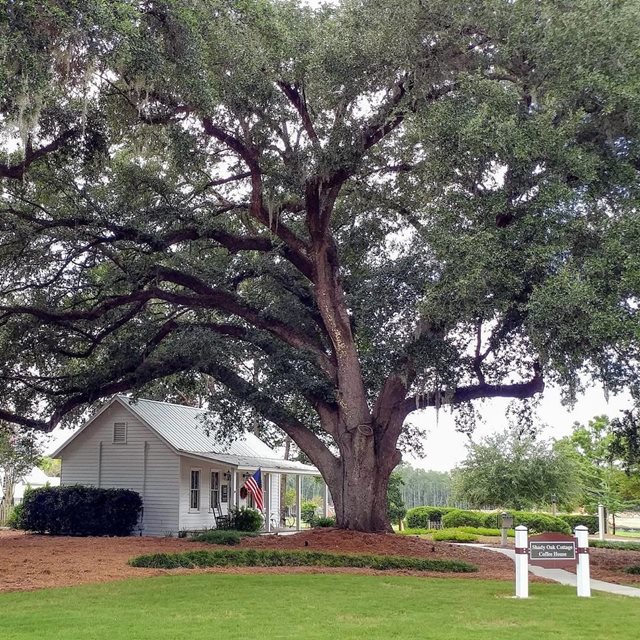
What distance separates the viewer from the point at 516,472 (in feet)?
90.9

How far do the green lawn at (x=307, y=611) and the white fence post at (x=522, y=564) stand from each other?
7.3 inches

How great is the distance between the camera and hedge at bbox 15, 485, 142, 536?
23.5 m

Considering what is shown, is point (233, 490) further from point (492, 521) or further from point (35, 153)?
point (35, 153)

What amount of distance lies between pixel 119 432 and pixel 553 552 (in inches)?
691

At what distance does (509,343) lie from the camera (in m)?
17.5

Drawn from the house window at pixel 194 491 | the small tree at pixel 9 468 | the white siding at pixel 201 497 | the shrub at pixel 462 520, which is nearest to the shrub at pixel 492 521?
the shrub at pixel 462 520

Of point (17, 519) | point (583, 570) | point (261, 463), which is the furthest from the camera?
point (261, 463)

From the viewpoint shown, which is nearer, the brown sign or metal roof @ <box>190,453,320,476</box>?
the brown sign

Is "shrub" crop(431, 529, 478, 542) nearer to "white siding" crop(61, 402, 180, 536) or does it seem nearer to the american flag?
the american flag

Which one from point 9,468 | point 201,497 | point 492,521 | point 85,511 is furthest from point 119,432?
A: point 492,521

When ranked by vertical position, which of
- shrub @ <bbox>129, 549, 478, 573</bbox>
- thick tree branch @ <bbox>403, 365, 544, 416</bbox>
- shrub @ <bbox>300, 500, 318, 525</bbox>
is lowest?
shrub @ <bbox>300, 500, 318, 525</bbox>

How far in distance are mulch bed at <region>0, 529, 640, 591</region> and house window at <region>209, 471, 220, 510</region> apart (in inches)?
266

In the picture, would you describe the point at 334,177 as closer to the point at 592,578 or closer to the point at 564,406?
the point at 564,406

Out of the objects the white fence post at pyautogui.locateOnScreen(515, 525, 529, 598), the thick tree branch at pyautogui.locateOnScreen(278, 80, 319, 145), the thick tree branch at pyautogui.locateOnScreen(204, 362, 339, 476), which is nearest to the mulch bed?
the thick tree branch at pyautogui.locateOnScreen(204, 362, 339, 476)
